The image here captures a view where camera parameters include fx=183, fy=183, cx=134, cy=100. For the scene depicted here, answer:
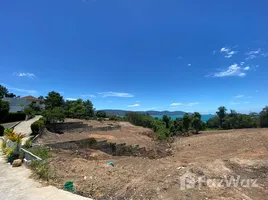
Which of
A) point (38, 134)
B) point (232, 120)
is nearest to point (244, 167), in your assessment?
point (38, 134)

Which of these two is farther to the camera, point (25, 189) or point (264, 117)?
point (264, 117)

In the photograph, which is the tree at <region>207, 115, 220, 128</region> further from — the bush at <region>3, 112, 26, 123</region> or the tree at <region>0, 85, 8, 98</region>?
the tree at <region>0, 85, 8, 98</region>

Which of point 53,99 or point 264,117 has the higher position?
point 53,99

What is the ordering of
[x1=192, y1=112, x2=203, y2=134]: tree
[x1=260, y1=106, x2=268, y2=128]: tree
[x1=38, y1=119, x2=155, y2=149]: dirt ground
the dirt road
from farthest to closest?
1. [x1=260, y1=106, x2=268, y2=128]: tree
2. [x1=192, y1=112, x2=203, y2=134]: tree
3. [x1=38, y1=119, x2=155, y2=149]: dirt ground
4. the dirt road

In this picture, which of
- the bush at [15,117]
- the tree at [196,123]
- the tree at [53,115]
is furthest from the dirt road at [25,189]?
the bush at [15,117]

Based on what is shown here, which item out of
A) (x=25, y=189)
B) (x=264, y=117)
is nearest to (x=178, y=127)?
(x=264, y=117)

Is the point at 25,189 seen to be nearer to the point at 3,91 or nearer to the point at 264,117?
the point at 264,117

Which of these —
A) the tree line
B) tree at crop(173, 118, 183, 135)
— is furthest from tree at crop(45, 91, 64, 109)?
the tree line

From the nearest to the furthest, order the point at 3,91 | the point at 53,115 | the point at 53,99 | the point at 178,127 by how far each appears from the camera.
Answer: the point at 53,115 < the point at 178,127 < the point at 53,99 < the point at 3,91

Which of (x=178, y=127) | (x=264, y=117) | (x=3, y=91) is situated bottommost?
(x=178, y=127)

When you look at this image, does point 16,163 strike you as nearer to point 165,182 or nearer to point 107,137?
point 165,182

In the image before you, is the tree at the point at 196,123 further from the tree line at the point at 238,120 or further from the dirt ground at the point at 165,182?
the dirt ground at the point at 165,182

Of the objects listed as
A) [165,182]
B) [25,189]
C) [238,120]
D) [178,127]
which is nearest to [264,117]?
[238,120]

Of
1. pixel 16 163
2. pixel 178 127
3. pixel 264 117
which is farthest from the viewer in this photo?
pixel 264 117
